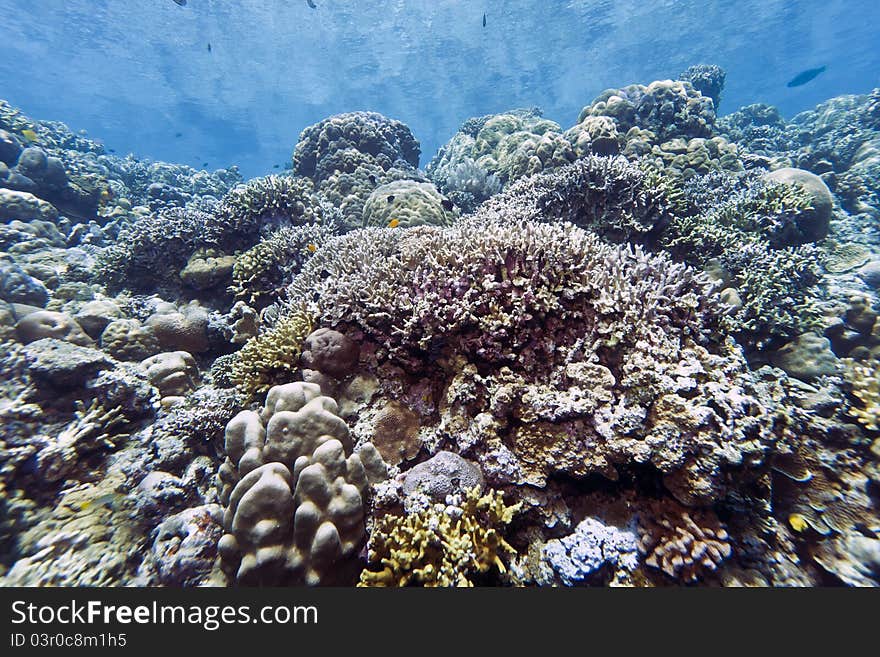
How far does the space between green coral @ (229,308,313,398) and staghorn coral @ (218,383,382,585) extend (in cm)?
89

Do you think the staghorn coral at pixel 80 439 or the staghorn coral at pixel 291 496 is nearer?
the staghorn coral at pixel 291 496

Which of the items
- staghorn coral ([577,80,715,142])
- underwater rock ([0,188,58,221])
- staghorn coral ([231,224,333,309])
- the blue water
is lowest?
staghorn coral ([231,224,333,309])

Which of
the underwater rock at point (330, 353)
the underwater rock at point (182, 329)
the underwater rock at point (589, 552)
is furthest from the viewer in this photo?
the underwater rock at point (182, 329)

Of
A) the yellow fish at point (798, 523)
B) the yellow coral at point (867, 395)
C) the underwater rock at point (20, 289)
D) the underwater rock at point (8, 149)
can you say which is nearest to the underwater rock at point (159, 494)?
the yellow fish at point (798, 523)

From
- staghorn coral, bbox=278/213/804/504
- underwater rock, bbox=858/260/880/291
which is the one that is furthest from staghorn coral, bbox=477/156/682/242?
underwater rock, bbox=858/260/880/291

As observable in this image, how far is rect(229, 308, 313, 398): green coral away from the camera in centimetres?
406

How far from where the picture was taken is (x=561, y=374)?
131 inches

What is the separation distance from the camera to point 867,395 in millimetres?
3330

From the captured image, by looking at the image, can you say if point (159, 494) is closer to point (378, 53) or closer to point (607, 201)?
point (607, 201)

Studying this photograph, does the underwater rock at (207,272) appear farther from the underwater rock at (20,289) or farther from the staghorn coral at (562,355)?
the staghorn coral at (562,355)

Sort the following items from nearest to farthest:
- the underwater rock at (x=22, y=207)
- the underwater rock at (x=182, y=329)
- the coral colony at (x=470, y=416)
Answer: the coral colony at (x=470, y=416), the underwater rock at (x=182, y=329), the underwater rock at (x=22, y=207)

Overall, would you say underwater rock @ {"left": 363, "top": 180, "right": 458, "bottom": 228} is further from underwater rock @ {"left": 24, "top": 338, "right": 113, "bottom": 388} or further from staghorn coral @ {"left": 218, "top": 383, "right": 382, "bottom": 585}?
staghorn coral @ {"left": 218, "top": 383, "right": 382, "bottom": 585}

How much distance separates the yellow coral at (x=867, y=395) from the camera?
3199mm

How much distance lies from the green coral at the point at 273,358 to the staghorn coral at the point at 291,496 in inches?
34.9
